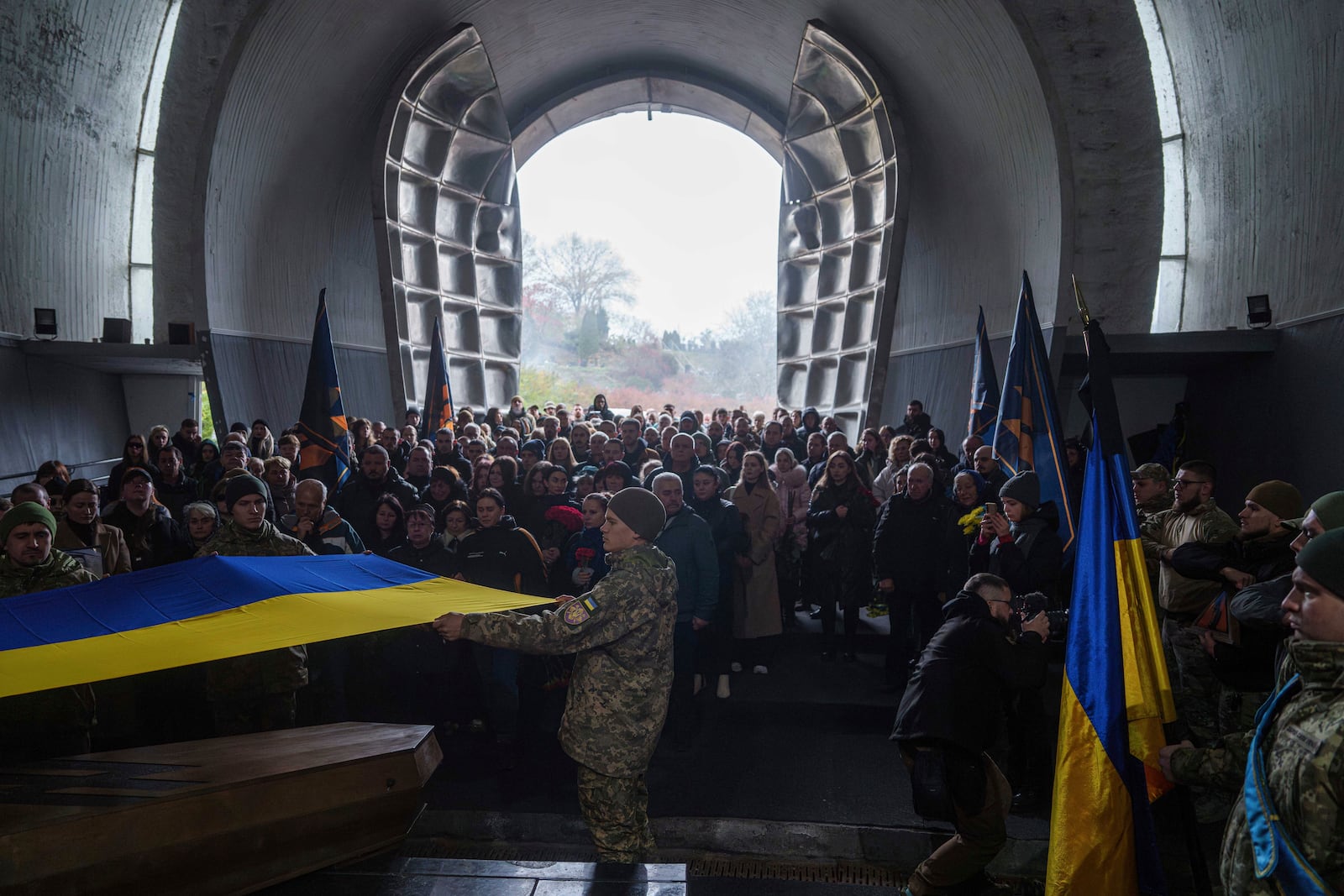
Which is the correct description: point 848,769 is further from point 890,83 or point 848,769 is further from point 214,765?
point 890,83

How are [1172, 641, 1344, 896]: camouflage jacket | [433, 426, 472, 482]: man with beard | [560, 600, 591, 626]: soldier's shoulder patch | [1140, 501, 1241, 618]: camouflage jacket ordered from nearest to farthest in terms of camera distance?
1. [1172, 641, 1344, 896]: camouflage jacket
2. [560, 600, 591, 626]: soldier's shoulder patch
3. [1140, 501, 1241, 618]: camouflage jacket
4. [433, 426, 472, 482]: man with beard

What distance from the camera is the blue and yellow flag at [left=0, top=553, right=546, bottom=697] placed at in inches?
143

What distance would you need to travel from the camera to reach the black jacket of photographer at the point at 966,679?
14.0ft

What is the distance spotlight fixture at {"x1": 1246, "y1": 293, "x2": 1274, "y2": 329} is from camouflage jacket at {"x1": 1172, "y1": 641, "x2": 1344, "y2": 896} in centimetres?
1019

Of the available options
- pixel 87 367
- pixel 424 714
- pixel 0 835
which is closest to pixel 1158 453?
pixel 424 714

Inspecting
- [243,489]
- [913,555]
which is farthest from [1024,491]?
[243,489]

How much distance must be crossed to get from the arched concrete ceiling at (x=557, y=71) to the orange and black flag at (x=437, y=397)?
314cm

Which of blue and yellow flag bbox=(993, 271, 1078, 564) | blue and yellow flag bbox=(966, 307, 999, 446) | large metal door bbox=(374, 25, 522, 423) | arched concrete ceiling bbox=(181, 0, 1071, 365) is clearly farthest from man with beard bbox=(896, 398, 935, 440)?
large metal door bbox=(374, 25, 522, 423)

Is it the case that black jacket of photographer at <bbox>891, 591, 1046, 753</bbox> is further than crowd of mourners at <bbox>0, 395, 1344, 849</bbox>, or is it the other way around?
crowd of mourners at <bbox>0, 395, 1344, 849</bbox>

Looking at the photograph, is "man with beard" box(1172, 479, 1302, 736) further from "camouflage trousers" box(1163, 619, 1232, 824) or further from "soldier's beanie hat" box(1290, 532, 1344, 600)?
"soldier's beanie hat" box(1290, 532, 1344, 600)

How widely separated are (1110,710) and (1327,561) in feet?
5.57

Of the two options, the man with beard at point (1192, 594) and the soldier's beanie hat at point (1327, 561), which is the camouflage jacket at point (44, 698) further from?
the man with beard at point (1192, 594)

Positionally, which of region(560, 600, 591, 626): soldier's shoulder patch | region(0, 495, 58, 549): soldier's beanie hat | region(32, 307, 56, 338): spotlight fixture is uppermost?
region(32, 307, 56, 338): spotlight fixture

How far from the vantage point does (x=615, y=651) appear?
14.3ft
